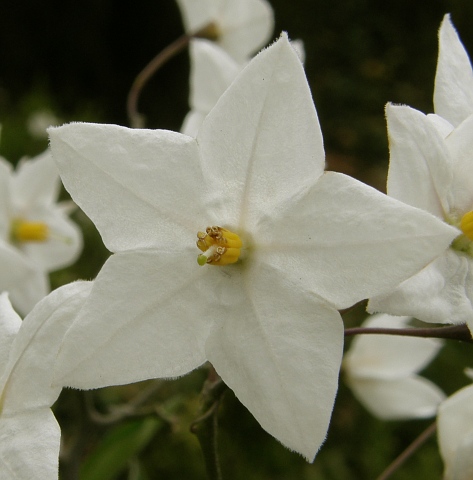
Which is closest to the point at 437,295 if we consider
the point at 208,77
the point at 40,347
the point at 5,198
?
the point at 40,347

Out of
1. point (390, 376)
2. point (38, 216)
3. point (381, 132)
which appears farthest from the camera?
point (381, 132)

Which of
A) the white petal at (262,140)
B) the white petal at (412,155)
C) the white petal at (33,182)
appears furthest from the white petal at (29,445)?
the white petal at (33,182)

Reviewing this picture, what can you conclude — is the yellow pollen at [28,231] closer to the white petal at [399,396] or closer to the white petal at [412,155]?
the white petal at [399,396]

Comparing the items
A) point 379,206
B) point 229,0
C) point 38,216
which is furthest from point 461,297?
point 229,0

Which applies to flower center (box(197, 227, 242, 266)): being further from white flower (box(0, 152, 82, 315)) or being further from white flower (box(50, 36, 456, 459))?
white flower (box(0, 152, 82, 315))

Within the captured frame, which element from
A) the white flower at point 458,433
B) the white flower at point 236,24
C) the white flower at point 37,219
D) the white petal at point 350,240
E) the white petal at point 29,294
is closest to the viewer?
the white petal at point 350,240

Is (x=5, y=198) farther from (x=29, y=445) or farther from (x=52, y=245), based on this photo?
(x=29, y=445)

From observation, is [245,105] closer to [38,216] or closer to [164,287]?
[164,287]
